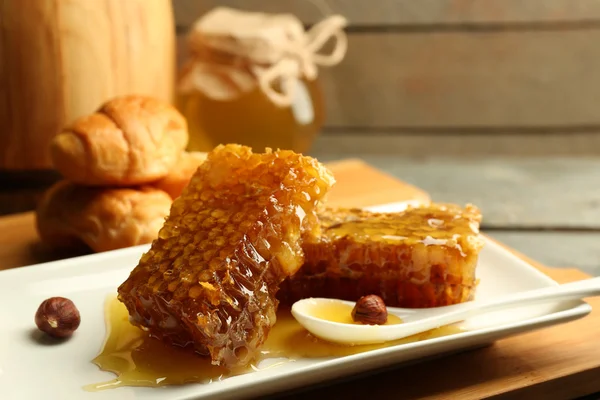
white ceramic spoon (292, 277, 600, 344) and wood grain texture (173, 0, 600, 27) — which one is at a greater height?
wood grain texture (173, 0, 600, 27)

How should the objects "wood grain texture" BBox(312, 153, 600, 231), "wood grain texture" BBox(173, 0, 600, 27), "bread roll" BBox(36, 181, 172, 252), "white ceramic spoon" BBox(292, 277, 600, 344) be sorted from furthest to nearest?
"wood grain texture" BBox(173, 0, 600, 27)
"wood grain texture" BBox(312, 153, 600, 231)
"bread roll" BBox(36, 181, 172, 252)
"white ceramic spoon" BBox(292, 277, 600, 344)

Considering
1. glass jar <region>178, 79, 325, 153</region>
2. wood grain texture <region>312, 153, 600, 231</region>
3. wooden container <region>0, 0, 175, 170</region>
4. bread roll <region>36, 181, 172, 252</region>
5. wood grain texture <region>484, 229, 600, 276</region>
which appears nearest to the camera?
bread roll <region>36, 181, 172, 252</region>

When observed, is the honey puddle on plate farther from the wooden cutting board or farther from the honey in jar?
the honey in jar

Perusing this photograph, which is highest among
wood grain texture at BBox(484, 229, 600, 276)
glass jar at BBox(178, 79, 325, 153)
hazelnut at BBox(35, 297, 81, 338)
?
glass jar at BBox(178, 79, 325, 153)

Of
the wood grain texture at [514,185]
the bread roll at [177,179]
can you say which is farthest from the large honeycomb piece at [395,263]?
the wood grain texture at [514,185]

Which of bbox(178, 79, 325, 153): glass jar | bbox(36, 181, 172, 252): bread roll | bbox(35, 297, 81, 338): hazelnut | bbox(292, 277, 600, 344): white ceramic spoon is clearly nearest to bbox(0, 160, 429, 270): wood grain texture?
bbox(36, 181, 172, 252): bread roll

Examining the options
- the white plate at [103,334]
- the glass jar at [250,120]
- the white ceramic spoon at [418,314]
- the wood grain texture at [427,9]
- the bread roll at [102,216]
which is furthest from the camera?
the wood grain texture at [427,9]

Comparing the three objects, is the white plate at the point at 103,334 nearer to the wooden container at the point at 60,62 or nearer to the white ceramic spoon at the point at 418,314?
the white ceramic spoon at the point at 418,314
